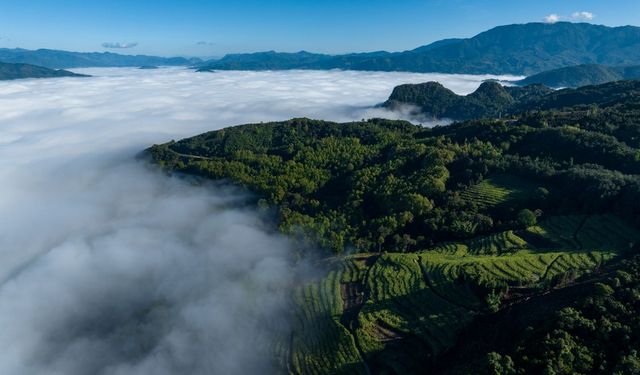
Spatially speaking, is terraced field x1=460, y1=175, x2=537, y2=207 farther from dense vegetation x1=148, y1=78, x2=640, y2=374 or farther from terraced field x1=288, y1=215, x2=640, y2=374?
terraced field x1=288, y1=215, x2=640, y2=374

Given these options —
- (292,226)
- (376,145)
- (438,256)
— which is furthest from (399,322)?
(376,145)

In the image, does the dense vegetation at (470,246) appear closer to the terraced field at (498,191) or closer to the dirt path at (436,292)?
the dirt path at (436,292)

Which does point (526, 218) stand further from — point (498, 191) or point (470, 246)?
point (498, 191)

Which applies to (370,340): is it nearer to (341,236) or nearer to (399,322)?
(399,322)

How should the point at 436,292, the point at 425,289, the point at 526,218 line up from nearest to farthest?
1. the point at 436,292
2. the point at 425,289
3. the point at 526,218

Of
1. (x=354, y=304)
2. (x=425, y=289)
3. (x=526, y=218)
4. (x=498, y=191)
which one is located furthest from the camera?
(x=498, y=191)

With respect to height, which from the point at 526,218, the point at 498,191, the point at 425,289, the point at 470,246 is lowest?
the point at 425,289

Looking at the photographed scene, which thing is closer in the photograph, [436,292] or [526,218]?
[436,292]

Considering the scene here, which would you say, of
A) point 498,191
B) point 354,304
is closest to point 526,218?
point 498,191
